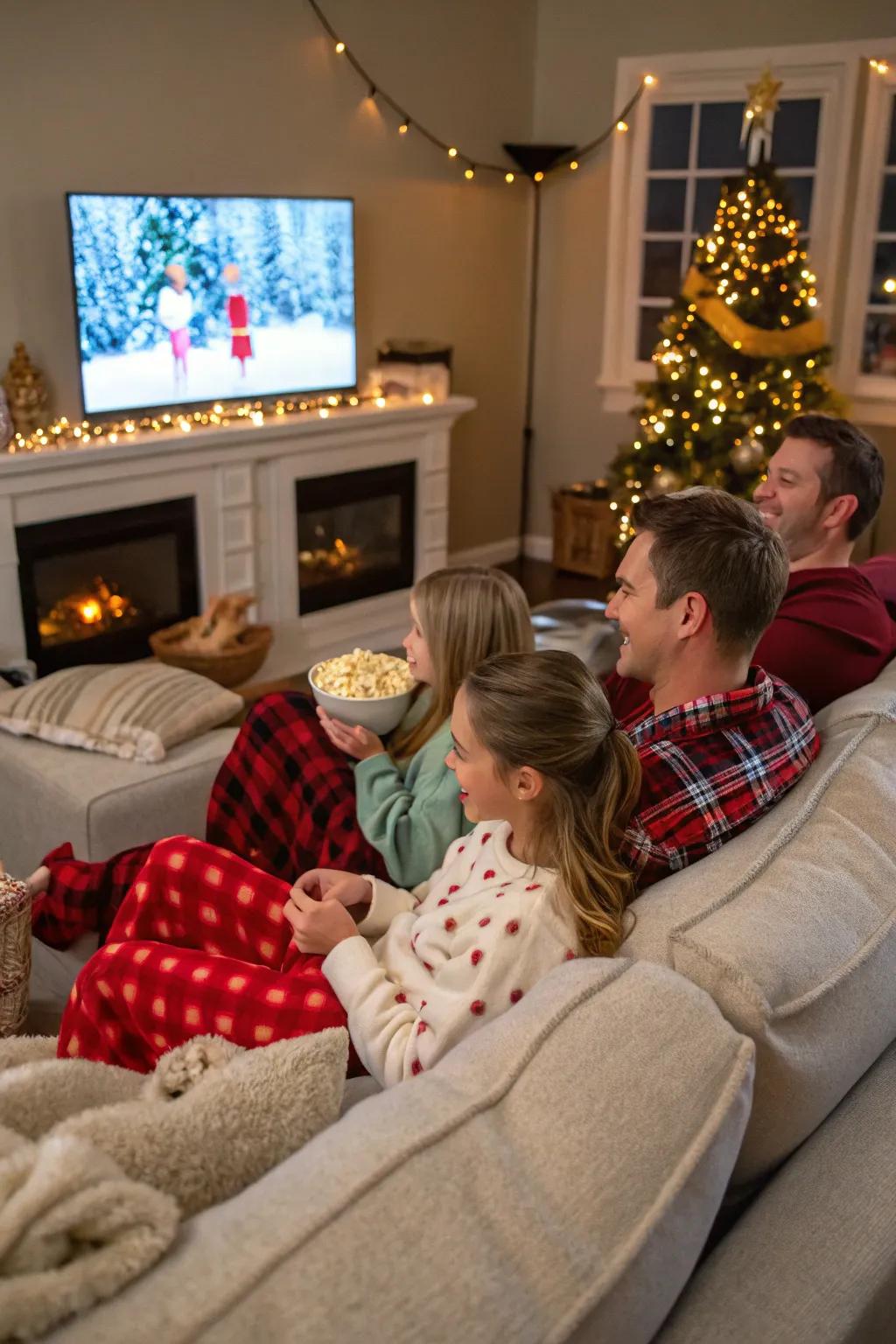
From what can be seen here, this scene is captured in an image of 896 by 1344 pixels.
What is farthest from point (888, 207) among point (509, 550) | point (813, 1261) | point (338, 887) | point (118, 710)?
point (813, 1261)

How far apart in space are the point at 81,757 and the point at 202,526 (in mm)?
1980

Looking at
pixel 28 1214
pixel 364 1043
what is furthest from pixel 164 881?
pixel 28 1214

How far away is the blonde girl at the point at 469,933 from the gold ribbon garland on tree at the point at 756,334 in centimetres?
361

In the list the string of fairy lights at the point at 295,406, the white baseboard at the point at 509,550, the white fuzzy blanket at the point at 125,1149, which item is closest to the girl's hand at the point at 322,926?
the white fuzzy blanket at the point at 125,1149

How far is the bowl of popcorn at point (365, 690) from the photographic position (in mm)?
2154

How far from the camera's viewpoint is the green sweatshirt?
6.33 feet

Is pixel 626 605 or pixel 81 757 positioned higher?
pixel 626 605

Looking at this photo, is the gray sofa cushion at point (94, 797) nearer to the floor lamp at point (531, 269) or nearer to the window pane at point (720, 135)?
the floor lamp at point (531, 269)

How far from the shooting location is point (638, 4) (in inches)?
209

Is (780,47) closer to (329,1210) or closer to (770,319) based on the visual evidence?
(770,319)

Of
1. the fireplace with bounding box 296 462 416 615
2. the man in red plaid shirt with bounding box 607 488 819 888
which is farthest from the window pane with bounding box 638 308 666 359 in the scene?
the man in red plaid shirt with bounding box 607 488 819 888

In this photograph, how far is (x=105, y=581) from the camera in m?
4.29

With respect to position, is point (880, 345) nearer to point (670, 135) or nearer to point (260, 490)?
point (670, 135)

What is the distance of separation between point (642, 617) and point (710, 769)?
276 mm
